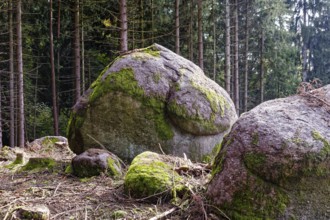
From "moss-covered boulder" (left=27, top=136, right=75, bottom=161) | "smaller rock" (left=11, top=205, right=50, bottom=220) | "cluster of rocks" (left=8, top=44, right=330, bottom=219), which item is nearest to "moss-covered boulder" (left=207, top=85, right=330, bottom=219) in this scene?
"cluster of rocks" (left=8, top=44, right=330, bottom=219)

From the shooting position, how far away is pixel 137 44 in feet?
62.8

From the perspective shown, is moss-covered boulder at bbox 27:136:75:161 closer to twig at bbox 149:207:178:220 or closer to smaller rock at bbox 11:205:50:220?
smaller rock at bbox 11:205:50:220

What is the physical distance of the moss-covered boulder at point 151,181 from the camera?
13.0ft

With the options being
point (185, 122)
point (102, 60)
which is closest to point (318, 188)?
point (185, 122)

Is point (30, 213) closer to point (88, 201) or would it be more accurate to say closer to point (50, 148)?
point (88, 201)

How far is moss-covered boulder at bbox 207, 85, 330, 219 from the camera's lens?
10.7 feet

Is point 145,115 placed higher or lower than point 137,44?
lower

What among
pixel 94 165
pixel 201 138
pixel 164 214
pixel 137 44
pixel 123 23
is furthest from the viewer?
pixel 137 44

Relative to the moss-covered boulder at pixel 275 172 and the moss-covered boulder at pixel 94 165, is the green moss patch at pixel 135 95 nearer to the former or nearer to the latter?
the moss-covered boulder at pixel 94 165

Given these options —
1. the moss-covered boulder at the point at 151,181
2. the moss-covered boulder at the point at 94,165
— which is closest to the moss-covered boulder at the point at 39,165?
the moss-covered boulder at the point at 94,165

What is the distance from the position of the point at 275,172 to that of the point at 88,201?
2.11m

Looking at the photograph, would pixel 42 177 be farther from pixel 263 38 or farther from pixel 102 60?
pixel 263 38

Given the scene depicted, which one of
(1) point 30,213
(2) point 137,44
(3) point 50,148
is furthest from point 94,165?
(2) point 137,44

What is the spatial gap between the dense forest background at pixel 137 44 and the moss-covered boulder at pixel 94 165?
8.59m
